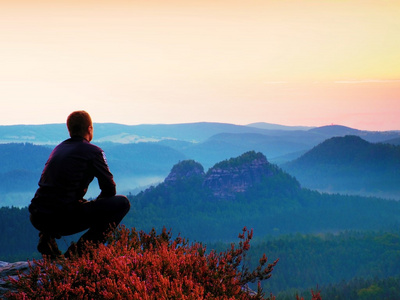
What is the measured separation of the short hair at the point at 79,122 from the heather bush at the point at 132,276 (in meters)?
2.20

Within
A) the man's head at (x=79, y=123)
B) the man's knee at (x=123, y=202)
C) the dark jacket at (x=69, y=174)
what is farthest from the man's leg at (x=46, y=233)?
the man's head at (x=79, y=123)

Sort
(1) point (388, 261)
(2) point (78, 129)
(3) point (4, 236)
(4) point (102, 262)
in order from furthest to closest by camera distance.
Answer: (1) point (388, 261)
(3) point (4, 236)
(2) point (78, 129)
(4) point (102, 262)

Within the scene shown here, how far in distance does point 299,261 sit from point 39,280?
587ft

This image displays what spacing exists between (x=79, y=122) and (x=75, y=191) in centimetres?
132

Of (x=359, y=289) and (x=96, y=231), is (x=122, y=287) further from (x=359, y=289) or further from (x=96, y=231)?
(x=359, y=289)

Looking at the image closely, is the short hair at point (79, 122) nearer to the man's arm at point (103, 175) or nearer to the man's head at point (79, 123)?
the man's head at point (79, 123)

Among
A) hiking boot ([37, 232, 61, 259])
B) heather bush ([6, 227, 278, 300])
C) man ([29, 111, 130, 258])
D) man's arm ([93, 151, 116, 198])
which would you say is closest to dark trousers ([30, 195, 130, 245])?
man ([29, 111, 130, 258])

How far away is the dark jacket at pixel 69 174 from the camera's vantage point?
10242 mm

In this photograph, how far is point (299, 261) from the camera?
7170 inches

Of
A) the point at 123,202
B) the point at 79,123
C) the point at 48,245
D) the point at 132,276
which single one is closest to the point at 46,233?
the point at 48,245

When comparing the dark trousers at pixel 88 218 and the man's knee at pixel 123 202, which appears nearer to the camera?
the dark trousers at pixel 88 218

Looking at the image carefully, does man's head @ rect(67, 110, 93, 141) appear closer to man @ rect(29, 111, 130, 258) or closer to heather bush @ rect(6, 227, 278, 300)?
man @ rect(29, 111, 130, 258)

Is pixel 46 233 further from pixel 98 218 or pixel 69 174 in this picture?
pixel 69 174

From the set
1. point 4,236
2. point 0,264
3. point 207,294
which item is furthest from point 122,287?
point 4,236
